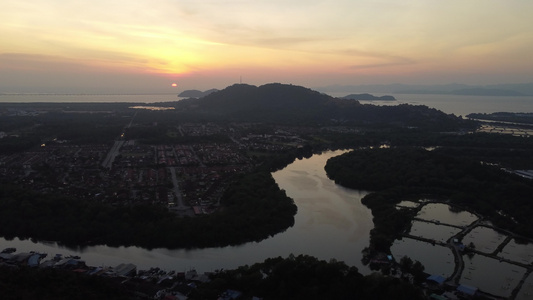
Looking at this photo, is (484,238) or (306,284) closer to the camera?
(306,284)

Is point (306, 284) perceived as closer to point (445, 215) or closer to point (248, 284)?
point (248, 284)

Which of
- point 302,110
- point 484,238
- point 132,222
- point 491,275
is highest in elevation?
point 302,110

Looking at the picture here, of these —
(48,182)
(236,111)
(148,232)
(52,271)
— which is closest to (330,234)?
(148,232)

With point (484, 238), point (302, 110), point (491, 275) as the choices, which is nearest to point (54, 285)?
point (491, 275)

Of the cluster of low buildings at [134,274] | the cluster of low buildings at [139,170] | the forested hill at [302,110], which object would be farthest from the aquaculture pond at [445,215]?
the forested hill at [302,110]

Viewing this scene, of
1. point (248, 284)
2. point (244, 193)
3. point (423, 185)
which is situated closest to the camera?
point (248, 284)

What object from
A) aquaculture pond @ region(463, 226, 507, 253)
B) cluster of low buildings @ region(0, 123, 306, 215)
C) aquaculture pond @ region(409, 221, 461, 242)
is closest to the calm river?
aquaculture pond @ region(409, 221, 461, 242)

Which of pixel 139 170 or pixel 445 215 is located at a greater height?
pixel 139 170
